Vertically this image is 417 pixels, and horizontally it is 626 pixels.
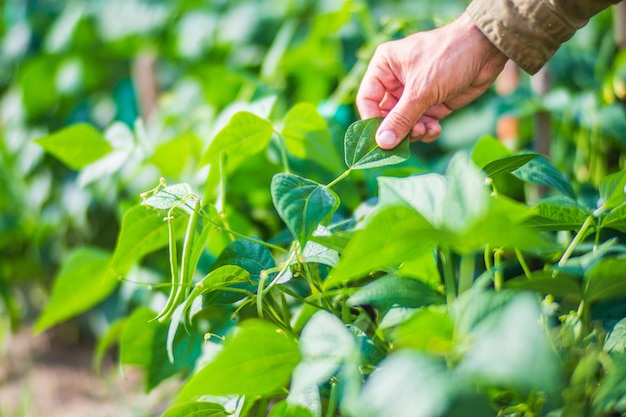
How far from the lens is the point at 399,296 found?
20.7 inches

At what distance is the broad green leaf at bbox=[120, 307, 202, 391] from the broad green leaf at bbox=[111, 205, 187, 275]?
11cm

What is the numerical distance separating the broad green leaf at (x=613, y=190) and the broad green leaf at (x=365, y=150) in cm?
19

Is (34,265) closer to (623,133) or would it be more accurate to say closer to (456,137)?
(456,137)

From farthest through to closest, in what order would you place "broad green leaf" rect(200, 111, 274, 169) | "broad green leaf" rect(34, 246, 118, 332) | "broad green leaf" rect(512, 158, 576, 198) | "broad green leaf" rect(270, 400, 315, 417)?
"broad green leaf" rect(34, 246, 118, 332), "broad green leaf" rect(200, 111, 274, 169), "broad green leaf" rect(512, 158, 576, 198), "broad green leaf" rect(270, 400, 315, 417)

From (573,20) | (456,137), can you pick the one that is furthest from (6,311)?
(573,20)

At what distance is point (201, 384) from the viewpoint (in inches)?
19.9

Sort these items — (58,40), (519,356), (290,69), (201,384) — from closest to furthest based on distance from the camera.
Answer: (519,356)
(201,384)
(290,69)
(58,40)

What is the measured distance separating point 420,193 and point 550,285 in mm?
123

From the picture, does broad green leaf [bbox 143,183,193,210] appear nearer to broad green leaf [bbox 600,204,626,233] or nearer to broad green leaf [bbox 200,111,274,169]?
broad green leaf [bbox 200,111,274,169]

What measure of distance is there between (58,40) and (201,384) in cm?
165

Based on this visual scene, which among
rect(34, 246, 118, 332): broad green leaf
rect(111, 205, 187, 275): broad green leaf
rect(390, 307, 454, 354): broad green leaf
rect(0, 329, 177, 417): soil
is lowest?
rect(0, 329, 177, 417): soil

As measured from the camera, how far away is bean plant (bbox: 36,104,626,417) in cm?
39

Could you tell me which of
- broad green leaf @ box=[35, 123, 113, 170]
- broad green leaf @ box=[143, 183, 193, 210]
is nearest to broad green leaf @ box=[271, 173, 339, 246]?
broad green leaf @ box=[143, 183, 193, 210]

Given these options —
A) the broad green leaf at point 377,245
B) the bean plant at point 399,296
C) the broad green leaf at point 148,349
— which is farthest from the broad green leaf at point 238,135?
the broad green leaf at point 377,245
